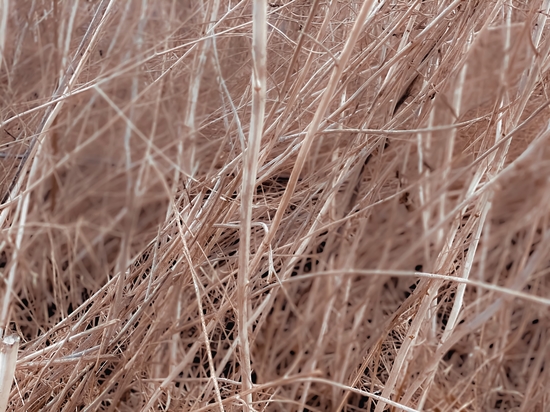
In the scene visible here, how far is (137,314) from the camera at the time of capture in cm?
76

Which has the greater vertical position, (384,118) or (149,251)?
(384,118)

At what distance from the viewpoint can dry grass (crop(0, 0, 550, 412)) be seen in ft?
1.89

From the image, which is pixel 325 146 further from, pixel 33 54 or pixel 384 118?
pixel 33 54

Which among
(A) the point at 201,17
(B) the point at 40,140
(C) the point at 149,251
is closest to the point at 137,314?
(C) the point at 149,251

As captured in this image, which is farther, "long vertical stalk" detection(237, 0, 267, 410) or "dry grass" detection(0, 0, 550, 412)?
"dry grass" detection(0, 0, 550, 412)

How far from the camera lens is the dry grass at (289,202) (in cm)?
58

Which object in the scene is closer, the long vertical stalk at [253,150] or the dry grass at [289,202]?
the long vertical stalk at [253,150]

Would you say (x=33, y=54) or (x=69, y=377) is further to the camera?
(x=33, y=54)

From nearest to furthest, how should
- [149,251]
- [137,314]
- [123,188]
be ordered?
1. [123,188]
2. [137,314]
3. [149,251]

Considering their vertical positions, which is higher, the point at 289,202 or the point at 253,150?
the point at 253,150

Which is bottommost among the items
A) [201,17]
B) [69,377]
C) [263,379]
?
[69,377]

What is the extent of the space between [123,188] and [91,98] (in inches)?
6.8

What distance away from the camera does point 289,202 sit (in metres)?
0.73

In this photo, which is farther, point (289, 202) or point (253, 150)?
Answer: point (289, 202)
